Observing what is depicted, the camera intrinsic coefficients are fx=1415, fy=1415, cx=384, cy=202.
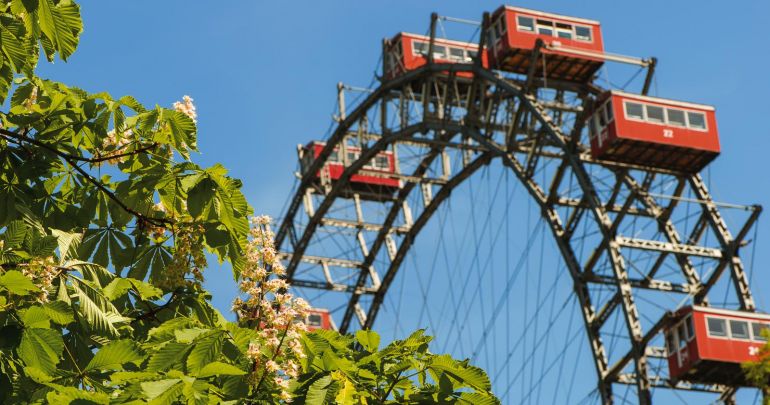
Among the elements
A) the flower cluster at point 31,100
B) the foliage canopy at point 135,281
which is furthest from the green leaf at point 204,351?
the flower cluster at point 31,100

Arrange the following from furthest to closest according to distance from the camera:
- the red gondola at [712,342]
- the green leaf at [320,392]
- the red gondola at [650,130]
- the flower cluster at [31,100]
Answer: the red gondola at [650,130] < the red gondola at [712,342] < the flower cluster at [31,100] < the green leaf at [320,392]

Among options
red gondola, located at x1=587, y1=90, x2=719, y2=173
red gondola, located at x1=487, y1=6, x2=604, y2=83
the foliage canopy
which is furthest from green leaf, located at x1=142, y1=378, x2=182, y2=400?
red gondola, located at x1=487, y1=6, x2=604, y2=83

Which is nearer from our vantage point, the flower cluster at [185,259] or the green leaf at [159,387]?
the green leaf at [159,387]

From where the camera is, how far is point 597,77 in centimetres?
5128

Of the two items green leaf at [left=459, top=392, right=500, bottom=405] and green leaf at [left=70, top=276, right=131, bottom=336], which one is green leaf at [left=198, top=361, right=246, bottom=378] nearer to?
green leaf at [left=70, top=276, right=131, bottom=336]

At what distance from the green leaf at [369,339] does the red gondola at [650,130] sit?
38217mm

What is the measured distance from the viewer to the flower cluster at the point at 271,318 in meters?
7.39

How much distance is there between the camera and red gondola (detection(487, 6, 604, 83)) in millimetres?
50344

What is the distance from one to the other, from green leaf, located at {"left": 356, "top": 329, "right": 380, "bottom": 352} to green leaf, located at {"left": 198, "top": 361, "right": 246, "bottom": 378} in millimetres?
1126

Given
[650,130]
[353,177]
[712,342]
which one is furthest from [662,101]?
[353,177]

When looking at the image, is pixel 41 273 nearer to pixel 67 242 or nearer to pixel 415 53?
pixel 67 242

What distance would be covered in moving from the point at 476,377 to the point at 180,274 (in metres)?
2.23

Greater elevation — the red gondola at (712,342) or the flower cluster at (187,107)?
the red gondola at (712,342)

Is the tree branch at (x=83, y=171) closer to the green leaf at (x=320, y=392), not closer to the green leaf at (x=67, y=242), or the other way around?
the green leaf at (x=67, y=242)
